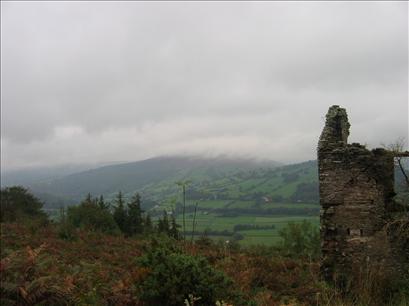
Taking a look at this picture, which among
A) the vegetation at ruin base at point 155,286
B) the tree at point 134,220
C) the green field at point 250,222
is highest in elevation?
the vegetation at ruin base at point 155,286

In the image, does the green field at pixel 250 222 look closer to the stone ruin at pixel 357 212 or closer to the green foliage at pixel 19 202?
the green foliage at pixel 19 202

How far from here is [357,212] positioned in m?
11.8

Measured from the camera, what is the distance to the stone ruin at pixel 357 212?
1160cm

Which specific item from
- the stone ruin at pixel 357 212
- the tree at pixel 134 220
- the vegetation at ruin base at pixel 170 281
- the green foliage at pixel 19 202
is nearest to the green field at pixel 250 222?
the tree at pixel 134 220

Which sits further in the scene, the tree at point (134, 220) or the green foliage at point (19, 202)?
the green foliage at point (19, 202)

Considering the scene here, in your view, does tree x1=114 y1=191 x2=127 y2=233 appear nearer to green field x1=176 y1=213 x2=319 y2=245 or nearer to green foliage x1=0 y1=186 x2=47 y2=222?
green foliage x1=0 y1=186 x2=47 y2=222

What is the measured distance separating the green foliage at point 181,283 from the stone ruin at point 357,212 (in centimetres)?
497

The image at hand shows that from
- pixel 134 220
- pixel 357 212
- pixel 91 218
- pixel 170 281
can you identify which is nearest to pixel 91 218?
pixel 91 218

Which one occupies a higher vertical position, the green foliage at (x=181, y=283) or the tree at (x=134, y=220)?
the green foliage at (x=181, y=283)

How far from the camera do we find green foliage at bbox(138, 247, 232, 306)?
24.8 ft

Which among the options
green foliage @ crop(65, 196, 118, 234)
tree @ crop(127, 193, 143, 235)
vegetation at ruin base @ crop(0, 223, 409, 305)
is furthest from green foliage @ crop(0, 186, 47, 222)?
vegetation at ruin base @ crop(0, 223, 409, 305)

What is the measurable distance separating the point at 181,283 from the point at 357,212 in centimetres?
617

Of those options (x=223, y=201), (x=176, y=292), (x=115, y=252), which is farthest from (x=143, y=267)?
(x=223, y=201)

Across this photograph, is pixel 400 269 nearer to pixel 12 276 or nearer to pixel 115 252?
pixel 12 276
